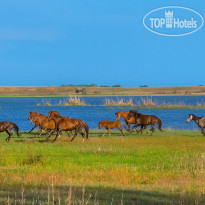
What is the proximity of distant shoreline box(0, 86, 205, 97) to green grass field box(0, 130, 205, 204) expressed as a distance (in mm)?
115166

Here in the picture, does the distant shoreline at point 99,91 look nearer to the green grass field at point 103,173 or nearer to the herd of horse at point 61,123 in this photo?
the herd of horse at point 61,123

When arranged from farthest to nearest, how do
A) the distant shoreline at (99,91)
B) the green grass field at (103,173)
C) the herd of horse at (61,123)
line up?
the distant shoreline at (99,91), the herd of horse at (61,123), the green grass field at (103,173)

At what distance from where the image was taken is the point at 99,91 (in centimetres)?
14900

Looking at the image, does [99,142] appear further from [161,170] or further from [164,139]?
[161,170]

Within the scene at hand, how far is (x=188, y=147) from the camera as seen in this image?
74.0 feet

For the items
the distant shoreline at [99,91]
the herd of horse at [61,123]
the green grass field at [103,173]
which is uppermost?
the distant shoreline at [99,91]

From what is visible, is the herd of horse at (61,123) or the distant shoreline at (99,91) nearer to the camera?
the herd of horse at (61,123)

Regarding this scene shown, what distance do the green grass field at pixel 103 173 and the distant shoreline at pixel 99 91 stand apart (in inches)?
4534

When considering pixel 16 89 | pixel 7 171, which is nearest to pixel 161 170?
pixel 7 171

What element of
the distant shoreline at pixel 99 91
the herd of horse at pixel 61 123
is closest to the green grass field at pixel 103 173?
the herd of horse at pixel 61 123

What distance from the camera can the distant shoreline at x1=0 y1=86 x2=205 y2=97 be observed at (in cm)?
14362

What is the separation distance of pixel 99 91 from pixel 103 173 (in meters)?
135

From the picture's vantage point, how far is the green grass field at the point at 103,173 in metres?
10.4

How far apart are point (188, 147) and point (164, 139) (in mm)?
3909
